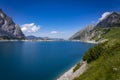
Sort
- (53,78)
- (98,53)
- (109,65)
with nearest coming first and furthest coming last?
1. (109,65)
2. (98,53)
3. (53,78)

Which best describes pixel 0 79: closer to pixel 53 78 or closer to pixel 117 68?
pixel 53 78

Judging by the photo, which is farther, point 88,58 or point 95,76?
point 88,58

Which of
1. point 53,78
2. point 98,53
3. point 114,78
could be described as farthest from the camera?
point 53,78

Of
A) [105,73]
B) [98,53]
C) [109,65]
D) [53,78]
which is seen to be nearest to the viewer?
[105,73]

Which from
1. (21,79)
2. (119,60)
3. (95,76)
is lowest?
(21,79)

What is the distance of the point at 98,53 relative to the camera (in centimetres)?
5784

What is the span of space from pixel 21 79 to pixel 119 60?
36.8 metres

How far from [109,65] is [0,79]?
3999 centimetres

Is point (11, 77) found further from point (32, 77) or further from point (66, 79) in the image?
point (66, 79)

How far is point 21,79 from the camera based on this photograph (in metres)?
62.4

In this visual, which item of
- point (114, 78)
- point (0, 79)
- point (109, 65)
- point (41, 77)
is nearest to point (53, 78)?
point (41, 77)

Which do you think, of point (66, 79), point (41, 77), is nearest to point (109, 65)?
point (66, 79)

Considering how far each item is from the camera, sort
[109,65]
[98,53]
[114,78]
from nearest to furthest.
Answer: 1. [114,78]
2. [109,65]
3. [98,53]

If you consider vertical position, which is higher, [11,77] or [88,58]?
[88,58]
